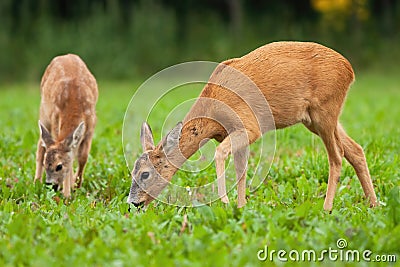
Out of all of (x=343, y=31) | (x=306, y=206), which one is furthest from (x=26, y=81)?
(x=306, y=206)

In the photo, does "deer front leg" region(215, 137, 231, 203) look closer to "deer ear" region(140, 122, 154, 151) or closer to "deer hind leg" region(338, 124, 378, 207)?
"deer ear" region(140, 122, 154, 151)

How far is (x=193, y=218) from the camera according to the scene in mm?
5301

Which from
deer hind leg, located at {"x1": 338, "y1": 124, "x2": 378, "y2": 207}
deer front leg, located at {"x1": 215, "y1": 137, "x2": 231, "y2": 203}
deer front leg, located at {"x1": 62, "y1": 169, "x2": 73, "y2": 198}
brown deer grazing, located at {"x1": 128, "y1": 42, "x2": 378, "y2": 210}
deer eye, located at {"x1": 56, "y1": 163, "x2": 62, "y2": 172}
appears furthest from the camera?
deer eye, located at {"x1": 56, "y1": 163, "x2": 62, "y2": 172}

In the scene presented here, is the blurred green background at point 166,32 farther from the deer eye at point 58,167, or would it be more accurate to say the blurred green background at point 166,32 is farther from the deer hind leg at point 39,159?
the deer eye at point 58,167

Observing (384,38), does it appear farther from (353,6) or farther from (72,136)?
(72,136)

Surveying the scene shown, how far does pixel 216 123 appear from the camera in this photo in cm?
639

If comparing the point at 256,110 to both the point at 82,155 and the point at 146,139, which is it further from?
the point at 82,155

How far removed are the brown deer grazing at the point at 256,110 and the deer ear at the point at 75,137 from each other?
170cm

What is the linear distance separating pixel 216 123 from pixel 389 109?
9.04 meters

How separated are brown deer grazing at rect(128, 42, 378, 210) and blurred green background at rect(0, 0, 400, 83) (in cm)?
1975

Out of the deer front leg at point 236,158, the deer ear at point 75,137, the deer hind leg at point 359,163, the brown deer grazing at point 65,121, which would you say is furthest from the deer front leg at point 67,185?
the deer hind leg at point 359,163

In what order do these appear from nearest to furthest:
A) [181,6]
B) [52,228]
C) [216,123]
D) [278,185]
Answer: [52,228] → [216,123] → [278,185] → [181,6]

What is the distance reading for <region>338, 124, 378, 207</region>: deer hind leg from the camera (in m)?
6.66

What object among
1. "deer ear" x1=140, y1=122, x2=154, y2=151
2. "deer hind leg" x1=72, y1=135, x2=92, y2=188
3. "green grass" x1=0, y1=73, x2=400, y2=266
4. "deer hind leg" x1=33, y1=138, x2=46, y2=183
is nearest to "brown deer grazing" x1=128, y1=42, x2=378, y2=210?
"deer ear" x1=140, y1=122, x2=154, y2=151
